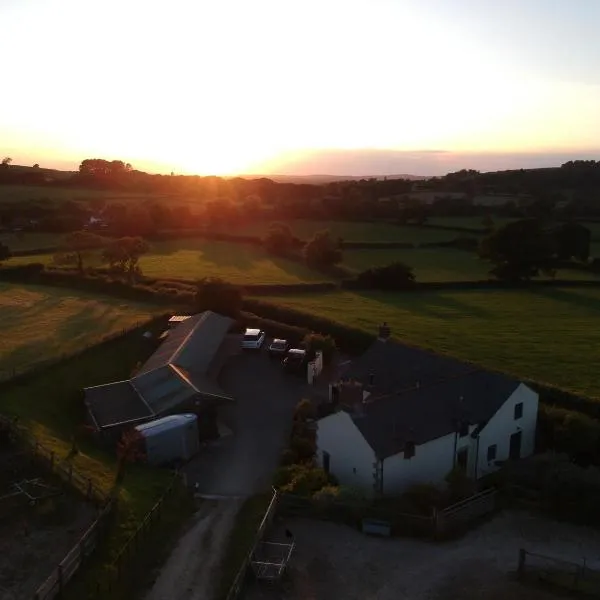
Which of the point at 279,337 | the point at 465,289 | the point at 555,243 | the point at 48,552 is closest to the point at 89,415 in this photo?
the point at 48,552

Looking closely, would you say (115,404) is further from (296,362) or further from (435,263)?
(435,263)

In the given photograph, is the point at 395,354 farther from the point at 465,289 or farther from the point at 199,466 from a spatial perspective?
the point at 465,289

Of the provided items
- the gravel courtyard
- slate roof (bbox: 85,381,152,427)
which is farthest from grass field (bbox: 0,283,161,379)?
the gravel courtyard

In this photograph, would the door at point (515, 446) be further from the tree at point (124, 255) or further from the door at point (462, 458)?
the tree at point (124, 255)

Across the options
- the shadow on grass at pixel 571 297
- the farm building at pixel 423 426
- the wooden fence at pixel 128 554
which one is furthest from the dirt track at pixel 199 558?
the shadow on grass at pixel 571 297

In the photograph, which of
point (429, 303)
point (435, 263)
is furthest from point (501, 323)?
point (435, 263)

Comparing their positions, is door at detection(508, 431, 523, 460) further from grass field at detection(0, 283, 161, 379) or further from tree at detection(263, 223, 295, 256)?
tree at detection(263, 223, 295, 256)
